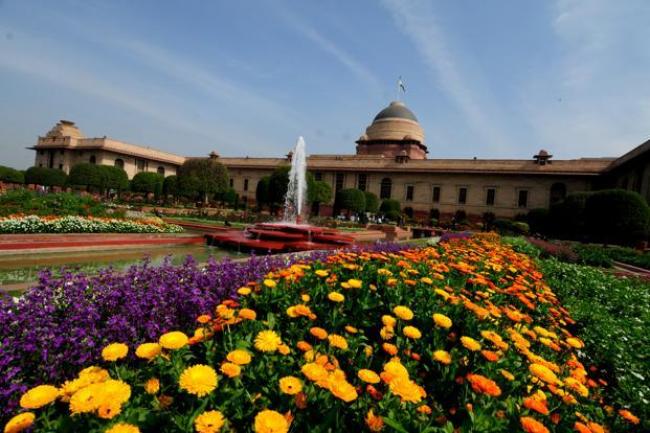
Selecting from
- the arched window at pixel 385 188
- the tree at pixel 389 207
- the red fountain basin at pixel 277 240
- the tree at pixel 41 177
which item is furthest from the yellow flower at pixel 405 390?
the tree at pixel 41 177

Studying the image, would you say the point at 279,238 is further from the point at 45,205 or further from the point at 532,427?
the point at 532,427

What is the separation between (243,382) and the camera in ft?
4.30

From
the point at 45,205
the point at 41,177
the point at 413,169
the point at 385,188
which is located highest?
the point at 413,169

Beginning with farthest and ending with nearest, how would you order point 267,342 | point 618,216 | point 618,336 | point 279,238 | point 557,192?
point 557,192
point 618,216
point 279,238
point 618,336
point 267,342

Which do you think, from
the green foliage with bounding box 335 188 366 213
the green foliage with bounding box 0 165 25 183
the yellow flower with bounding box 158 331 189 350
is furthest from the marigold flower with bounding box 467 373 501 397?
the green foliage with bounding box 0 165 25 183

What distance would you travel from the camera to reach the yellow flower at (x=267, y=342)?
54.5 inches

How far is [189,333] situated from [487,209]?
31438 mm

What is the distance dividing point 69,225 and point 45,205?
6.75 feet

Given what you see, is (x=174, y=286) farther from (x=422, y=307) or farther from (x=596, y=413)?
(x=596, y=413)

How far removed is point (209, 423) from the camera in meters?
0.95

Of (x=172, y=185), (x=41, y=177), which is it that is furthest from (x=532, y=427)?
(x=41, y=177)

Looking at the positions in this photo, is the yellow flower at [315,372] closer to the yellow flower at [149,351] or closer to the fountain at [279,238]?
the yellow flower at [149,351]

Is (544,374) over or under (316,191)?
under

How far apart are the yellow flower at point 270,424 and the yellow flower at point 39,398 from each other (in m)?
0.58
